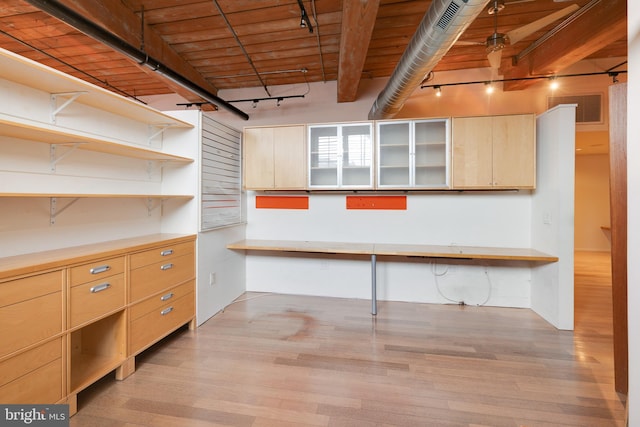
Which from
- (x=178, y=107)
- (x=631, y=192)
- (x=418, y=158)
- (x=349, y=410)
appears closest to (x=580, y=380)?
(x=631, y=192)

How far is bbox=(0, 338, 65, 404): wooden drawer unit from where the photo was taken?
1.36 m

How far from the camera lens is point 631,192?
1.33 metres

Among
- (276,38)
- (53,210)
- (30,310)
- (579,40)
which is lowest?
(30,310)

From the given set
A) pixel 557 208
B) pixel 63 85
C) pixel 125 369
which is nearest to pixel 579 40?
pixel 557 208

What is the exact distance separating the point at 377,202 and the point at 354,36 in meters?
1.96

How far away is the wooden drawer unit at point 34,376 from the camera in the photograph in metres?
1.36

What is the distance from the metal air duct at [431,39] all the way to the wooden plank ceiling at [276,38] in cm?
40

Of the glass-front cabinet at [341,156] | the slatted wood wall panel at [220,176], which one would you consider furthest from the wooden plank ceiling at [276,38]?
the slatted wood wall panel at [220,176]

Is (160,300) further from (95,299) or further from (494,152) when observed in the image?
(494,152)

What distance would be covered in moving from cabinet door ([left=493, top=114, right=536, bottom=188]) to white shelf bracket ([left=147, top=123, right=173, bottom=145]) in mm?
3575

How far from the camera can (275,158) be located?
11.6 feet

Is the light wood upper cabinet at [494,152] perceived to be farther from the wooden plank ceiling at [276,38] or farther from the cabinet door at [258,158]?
the cabinet door at [258,158]

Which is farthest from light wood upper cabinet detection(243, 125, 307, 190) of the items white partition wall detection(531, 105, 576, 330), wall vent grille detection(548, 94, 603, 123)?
wall vent grille detection(548, 94, 603, 123)

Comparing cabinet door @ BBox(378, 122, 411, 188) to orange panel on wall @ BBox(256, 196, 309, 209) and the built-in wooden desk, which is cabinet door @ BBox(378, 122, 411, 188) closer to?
the built-in wooden desk
